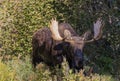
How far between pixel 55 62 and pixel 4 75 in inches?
96.6

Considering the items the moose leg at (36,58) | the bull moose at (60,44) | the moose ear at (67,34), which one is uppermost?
the moose ear at (67,34)

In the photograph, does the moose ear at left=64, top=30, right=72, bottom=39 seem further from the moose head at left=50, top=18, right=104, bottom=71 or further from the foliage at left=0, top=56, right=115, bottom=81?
the foliage at left=0, top=56, right=115, bottom=81

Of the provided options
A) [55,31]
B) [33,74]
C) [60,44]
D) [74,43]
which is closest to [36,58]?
[60,44]

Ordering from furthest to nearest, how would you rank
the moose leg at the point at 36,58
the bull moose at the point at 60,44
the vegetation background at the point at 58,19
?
the vegetation background at the point at 58,19, the moose leg at the point at 36,58, the bull moose at the point at 60,44

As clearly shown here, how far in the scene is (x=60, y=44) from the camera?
9789mm

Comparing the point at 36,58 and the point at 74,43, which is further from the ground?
the point at 74,43

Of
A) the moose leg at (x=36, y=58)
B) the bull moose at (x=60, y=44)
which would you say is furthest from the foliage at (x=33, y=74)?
the bull moose at (x=60, y=44)

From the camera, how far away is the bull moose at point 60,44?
9.05 meters

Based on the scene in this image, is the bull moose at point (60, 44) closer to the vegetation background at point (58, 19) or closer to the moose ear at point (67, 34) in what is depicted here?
the moose ear at point (67, 34)

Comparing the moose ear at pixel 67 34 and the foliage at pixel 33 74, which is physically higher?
the moose ear at pixel 67 34

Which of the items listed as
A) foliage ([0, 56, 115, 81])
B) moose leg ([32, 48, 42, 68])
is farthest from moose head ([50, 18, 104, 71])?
moose leg ([32, 48, 42, 68])

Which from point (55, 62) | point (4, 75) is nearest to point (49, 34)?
point (55, 62)

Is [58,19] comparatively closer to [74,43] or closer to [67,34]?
[67,34]

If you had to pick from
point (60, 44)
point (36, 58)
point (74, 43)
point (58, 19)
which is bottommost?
point (36, 58)
